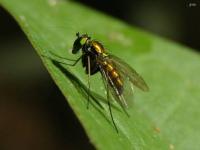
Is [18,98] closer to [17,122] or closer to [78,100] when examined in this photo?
[17,122]

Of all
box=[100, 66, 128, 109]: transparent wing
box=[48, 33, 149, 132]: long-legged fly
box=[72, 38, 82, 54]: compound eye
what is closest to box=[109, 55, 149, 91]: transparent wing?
box=[48, 33, 149, 132]: long-legged fly

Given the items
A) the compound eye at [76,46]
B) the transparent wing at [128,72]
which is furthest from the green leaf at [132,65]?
the transparent wing at [128,72]

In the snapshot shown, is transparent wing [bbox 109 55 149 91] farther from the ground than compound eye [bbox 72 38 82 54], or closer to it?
closer to it

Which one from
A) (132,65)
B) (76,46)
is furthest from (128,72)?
(132,65)

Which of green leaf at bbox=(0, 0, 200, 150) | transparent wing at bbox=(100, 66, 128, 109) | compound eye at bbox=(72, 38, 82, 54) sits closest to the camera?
green leaf at bbox=(0, 0, 200, 150)

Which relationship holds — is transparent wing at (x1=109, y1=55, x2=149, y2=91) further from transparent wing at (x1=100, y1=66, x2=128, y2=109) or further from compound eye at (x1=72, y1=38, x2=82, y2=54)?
compound eye at (x1=72, y1=38, x2=82, y2=54)

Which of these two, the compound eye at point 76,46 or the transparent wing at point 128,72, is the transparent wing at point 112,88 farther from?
the compound eye at point 76,46

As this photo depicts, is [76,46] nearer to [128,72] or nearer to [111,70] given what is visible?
[111,70]
